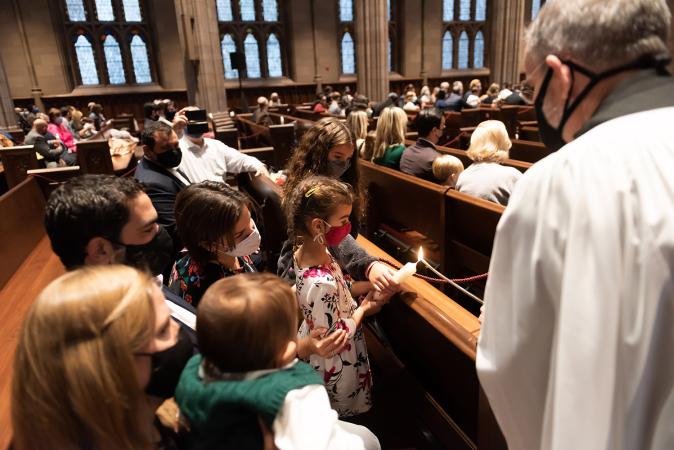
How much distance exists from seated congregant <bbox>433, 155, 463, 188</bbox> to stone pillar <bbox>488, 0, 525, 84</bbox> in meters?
17.8

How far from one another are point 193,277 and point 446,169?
2810 millimetres

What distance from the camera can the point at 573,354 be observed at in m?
0.95

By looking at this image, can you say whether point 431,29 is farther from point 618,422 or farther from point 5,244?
point 618,422

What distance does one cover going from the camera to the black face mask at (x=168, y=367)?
112 cm

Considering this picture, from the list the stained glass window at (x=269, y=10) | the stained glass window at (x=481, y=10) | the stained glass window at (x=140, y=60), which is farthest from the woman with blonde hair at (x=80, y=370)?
the stained glass window at (x=481, y=10)

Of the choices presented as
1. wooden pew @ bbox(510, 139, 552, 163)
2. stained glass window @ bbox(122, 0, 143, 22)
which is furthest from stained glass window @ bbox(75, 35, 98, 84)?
wooden pew @ bbox(510, 139, 552, 163)

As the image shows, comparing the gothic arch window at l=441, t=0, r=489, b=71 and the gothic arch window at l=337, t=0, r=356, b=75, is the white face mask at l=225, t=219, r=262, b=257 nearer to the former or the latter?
the gothic arch window at l=337, t=0, r=356, b=75

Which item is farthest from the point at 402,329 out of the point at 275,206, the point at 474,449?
the point at 275,206

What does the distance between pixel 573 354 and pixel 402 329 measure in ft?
3.82

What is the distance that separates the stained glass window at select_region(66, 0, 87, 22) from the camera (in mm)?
16828

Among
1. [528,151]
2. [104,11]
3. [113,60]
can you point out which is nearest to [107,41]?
[113,60]

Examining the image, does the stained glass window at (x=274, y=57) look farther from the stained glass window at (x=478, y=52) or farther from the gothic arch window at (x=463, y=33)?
the stained glass window at (x=478, y=52)

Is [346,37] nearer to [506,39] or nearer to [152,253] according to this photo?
[506,39]

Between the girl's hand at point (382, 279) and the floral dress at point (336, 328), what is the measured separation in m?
0.14
